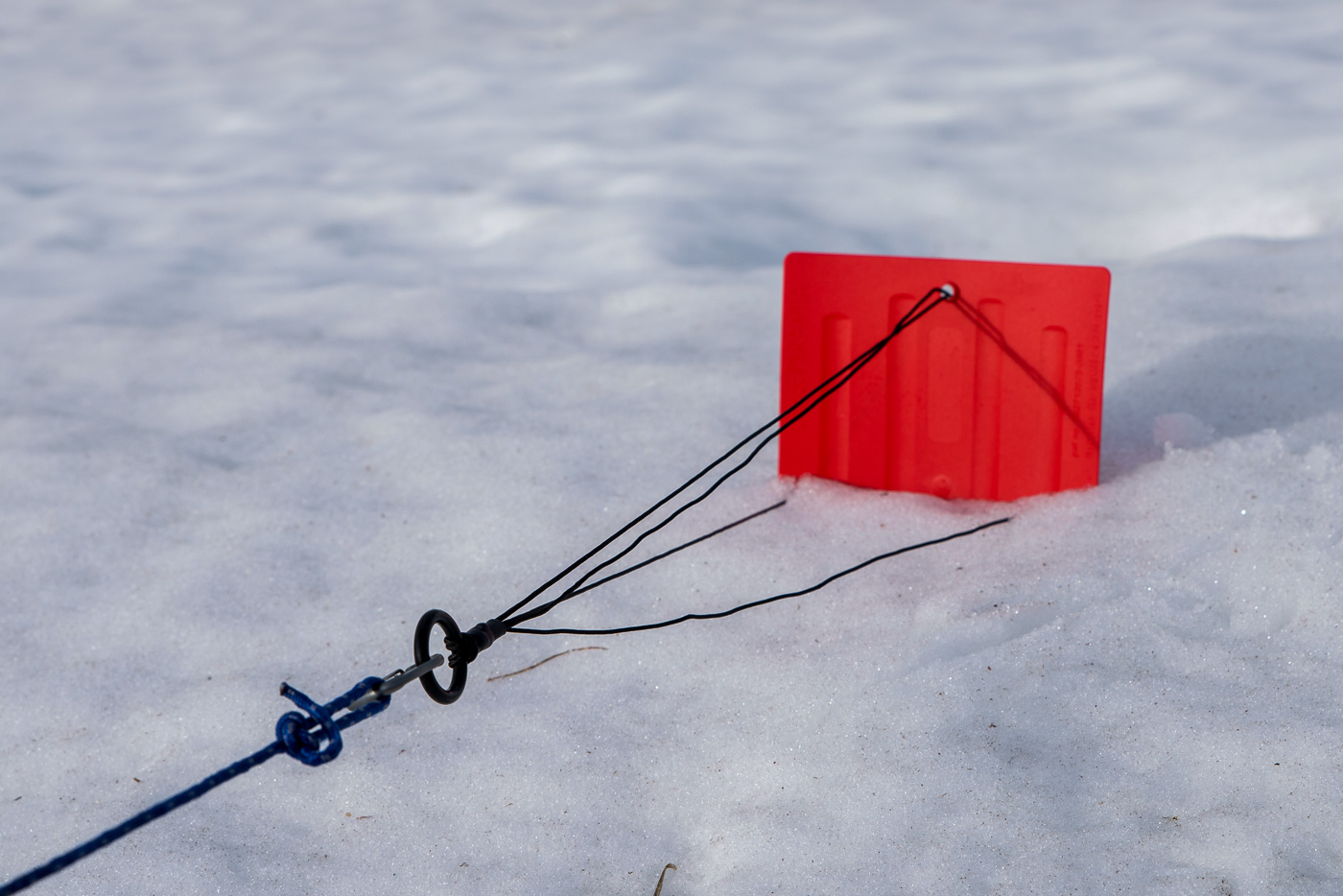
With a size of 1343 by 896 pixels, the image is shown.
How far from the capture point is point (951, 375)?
1.29 meters

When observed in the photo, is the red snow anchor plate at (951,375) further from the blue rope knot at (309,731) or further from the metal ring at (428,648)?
the blue rope knot at (309,731)

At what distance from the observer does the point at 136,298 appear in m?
2.12

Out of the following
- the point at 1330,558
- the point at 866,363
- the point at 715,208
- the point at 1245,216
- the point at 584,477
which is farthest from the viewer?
the point at 715,208

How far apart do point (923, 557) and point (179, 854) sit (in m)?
0.82

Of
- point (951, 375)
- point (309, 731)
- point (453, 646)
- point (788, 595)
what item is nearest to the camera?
point (309, 731)

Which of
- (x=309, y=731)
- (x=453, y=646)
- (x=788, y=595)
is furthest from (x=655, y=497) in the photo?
(x=309, y=731)

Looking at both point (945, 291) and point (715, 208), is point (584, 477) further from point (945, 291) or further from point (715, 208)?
point (715, 208)

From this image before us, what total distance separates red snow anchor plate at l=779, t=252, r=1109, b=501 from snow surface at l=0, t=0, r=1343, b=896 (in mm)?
60

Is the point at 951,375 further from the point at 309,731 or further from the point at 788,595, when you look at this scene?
the point at 309,731

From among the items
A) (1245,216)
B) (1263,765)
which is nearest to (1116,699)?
(1263,765)

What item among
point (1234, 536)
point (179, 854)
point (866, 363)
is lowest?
point (179, 854)

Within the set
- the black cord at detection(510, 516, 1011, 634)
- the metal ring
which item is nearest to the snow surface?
the black cord at detection(510, 516, 1011, 634)

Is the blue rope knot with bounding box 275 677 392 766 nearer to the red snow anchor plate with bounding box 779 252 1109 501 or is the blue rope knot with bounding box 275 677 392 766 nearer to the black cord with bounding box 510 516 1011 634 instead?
the black cord with bounding box 510 516 1011 634

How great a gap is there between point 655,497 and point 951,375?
418 millimetres
